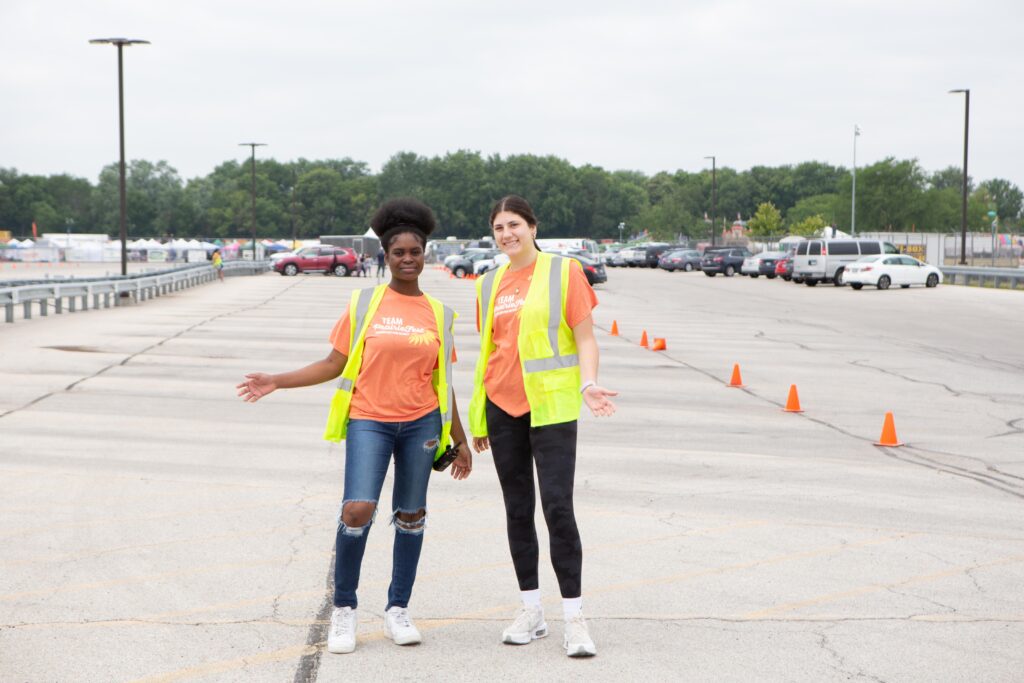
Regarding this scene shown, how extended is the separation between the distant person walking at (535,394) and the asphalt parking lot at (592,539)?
0.91 feet

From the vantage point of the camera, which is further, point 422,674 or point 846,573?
point 846,573

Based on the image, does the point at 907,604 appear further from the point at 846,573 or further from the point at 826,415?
the point at 826,415

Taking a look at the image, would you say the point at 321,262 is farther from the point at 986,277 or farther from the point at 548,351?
the point at 548,351

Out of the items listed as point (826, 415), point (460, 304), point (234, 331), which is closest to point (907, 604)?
point (826, 415)

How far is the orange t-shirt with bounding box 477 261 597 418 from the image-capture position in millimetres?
4914

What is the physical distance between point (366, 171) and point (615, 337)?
6863 inches

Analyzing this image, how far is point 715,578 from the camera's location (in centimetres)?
605

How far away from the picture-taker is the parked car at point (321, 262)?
2454 inches

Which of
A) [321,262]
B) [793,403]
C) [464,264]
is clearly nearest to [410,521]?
[793,403]

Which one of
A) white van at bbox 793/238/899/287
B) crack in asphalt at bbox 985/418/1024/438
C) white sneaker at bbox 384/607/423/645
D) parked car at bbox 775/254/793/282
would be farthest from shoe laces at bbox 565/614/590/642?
parked car at bbox 775/254/793/282


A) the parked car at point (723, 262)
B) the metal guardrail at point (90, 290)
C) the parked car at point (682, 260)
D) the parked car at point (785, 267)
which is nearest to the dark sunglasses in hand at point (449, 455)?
the metal guardrail at point (90, 290)

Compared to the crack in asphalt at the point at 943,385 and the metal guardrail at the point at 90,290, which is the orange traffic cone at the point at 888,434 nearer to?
the crack in asphalt at the point at 943,385

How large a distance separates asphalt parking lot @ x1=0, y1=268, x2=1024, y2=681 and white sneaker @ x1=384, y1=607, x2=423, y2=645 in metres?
0.05

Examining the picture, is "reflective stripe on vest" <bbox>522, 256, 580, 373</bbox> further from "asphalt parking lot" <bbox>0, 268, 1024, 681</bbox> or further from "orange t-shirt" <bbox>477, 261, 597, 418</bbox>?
"asphalt parking lot" <bbox>0, 268, 1024, 681</bbox>
